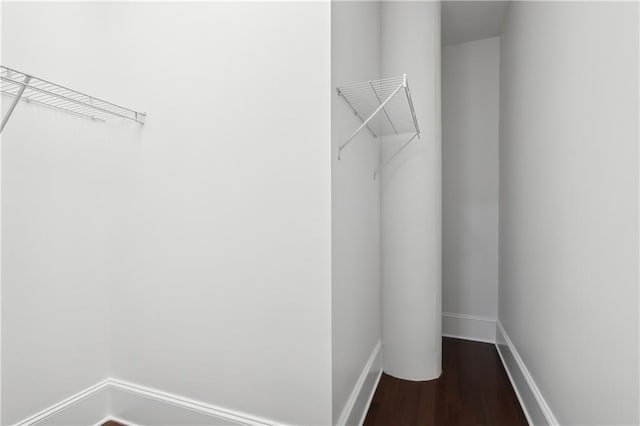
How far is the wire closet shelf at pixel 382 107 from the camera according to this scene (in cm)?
139

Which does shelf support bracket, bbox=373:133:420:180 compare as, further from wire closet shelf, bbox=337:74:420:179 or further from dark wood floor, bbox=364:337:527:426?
dark wood floor, bbox=364:337:527:426

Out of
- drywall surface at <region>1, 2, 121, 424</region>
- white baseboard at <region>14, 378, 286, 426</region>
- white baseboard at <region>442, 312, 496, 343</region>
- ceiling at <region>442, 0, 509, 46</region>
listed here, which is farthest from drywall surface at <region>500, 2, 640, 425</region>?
drywall surface at <region>1, 2, 121, 424</region>

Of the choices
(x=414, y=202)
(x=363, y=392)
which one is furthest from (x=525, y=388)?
(x=414, y=202)

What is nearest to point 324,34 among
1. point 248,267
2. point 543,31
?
point 248,267

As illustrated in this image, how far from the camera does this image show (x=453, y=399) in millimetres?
1946

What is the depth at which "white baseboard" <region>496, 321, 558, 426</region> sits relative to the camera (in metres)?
1.57

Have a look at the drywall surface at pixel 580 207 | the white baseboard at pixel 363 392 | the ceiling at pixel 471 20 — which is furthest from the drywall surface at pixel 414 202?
the drywall surface at pixel 580 207

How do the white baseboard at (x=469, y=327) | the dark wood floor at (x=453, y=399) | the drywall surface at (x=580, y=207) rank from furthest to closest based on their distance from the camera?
the white baseboard at (x=469, y=327) → the dark wood floor at (x=453, y=399) → the drywall surface at (x=580, y=207)

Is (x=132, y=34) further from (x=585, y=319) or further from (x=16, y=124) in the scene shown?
(x=585, y=319)

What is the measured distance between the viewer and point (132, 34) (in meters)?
1.69

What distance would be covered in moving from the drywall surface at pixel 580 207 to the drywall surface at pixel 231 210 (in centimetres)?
90

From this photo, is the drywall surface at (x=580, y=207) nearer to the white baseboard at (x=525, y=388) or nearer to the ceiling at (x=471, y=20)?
the white baseboard at (x=525, y=388)

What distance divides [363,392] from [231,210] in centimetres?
116

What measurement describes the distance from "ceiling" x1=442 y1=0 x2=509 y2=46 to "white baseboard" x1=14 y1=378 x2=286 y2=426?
2.76 metres
